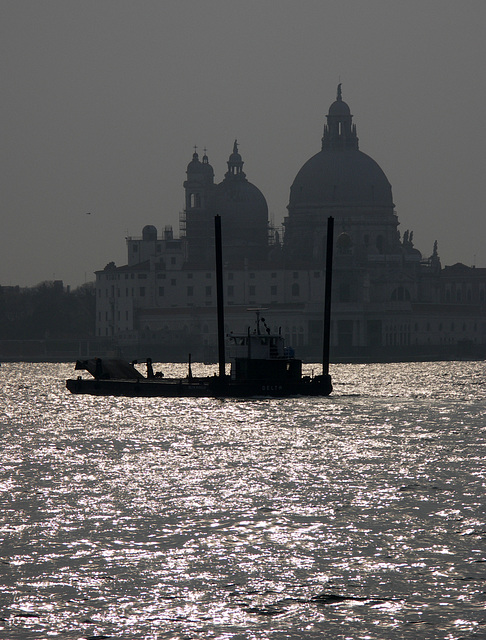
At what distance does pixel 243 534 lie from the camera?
29922 millimetres

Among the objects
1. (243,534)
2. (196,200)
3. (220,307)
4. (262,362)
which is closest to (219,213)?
(196,200)

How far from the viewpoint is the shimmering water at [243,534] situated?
77.3 ft

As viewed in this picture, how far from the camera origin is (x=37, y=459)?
4434 centimetres

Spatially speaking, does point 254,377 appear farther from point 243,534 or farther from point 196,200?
point 196,200

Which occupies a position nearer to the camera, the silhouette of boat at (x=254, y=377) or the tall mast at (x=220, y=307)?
the silhouette of boat at (x=254, y=377)

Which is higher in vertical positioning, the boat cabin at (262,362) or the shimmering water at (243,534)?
the boat cabin at (262,362)

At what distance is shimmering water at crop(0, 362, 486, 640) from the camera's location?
Answer: 23.5 m

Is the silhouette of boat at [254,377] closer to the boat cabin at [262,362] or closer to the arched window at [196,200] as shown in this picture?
the boat cabin at [262,362]

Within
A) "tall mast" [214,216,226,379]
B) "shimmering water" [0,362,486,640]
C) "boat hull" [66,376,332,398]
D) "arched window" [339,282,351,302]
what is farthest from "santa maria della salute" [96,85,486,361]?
Result: "shimmering water" [0,362,486,640]

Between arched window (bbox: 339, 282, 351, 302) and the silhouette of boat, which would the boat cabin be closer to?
the silhouette of boat

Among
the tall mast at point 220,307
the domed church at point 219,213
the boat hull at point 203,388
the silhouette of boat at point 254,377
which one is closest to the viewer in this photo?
the boat hull at point 203,388

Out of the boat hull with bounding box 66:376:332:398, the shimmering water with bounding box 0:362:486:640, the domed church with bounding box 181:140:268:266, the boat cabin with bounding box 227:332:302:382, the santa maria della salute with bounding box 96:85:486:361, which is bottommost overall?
the shimmering water with bounding box 0:362:486:640

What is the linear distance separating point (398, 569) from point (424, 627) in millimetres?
3774

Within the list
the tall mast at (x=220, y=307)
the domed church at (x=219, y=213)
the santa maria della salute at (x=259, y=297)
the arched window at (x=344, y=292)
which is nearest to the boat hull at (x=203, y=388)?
the tall mast at (x=220, y=307)
